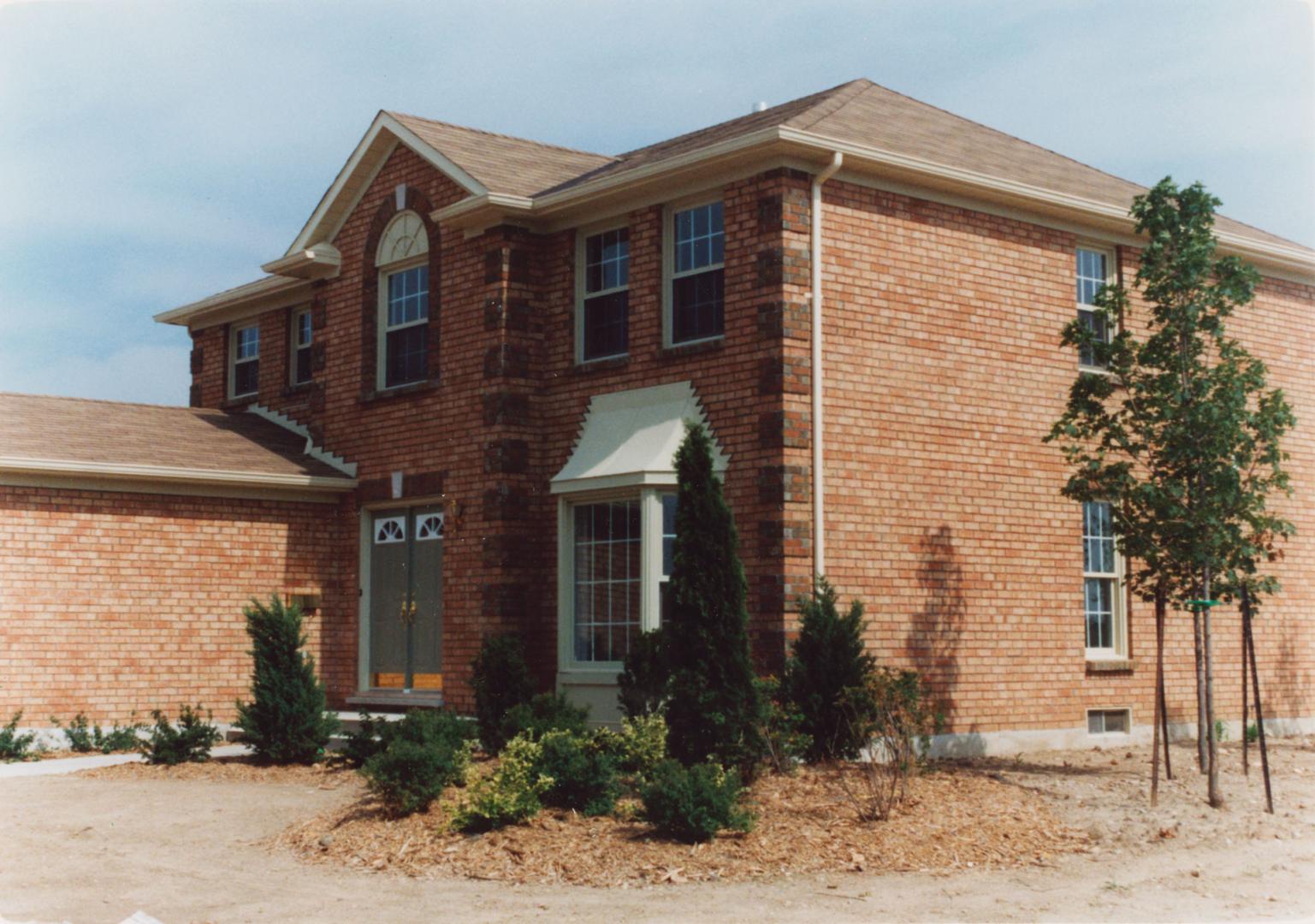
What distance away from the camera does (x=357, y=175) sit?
66.8 ft

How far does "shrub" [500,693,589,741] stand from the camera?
1300 centimetres

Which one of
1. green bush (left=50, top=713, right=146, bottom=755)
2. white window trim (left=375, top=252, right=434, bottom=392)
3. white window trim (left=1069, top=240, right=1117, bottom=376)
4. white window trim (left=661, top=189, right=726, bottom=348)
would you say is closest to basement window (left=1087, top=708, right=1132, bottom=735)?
white window trim (left=1069, top=240, right=1117, bottom=376)

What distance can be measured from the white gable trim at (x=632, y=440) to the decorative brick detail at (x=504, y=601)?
4.28 ft

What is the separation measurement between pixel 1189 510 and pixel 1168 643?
494cm

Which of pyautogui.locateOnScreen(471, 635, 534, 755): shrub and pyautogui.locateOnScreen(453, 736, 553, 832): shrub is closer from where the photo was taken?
pyautogui.locateOnScreen(453, 736, 553, 832): shrub

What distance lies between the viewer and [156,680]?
19141 mm

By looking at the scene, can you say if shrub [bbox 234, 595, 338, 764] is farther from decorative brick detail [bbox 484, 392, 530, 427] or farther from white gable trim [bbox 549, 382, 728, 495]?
white gable trim [bbox 549, 382, 728, 495]

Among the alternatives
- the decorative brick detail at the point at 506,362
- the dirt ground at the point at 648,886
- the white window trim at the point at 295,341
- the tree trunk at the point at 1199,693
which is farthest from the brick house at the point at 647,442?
the dirt ground at the point at 648,886

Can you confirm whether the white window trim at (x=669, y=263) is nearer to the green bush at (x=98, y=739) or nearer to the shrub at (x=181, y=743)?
the shrub at (x=181, y=743)

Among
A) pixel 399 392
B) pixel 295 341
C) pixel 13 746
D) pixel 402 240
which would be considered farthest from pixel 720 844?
pixel 295 341

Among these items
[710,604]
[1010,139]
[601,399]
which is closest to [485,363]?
[601,399]

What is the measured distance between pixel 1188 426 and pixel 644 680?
554cm

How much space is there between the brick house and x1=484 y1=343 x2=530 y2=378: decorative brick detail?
26 millimetres

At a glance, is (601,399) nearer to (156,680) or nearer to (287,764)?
(287,764)
